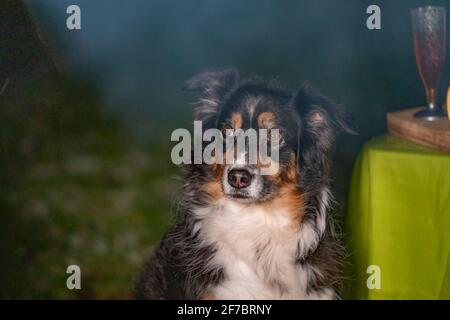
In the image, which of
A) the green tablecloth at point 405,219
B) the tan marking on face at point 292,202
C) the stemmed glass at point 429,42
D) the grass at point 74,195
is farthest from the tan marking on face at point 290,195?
the stemmed glass at point 429,42

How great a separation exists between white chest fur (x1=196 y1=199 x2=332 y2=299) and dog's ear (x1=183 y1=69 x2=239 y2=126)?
0.31m

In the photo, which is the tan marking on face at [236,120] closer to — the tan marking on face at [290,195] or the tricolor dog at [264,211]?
the tricolor dog at [264,211]

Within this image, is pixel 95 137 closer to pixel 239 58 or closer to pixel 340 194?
pixel 239 58

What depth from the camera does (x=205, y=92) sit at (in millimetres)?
1893

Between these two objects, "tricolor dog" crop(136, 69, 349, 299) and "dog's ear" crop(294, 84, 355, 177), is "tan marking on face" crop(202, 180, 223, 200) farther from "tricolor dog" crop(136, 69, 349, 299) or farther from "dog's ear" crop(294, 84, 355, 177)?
"dog's ear" crop(294, 84, 355, 177)

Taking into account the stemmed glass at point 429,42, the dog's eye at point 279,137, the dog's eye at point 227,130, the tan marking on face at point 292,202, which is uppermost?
the stemmed glass at point 429,42

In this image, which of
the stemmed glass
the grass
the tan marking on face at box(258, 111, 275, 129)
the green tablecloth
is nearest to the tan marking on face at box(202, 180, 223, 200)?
the grass

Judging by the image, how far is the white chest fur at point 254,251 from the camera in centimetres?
187

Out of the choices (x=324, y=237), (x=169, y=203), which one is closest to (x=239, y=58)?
(x=169, y=203)

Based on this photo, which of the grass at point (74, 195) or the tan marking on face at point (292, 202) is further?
the grass at point (74, 195)

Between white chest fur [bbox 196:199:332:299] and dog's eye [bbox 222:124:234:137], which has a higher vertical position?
dog's eye [bbox 222:124:234:137]

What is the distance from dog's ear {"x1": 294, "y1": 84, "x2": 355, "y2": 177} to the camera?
1.86m

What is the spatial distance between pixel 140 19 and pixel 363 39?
2.63ft

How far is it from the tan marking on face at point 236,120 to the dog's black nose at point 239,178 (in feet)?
0.54
